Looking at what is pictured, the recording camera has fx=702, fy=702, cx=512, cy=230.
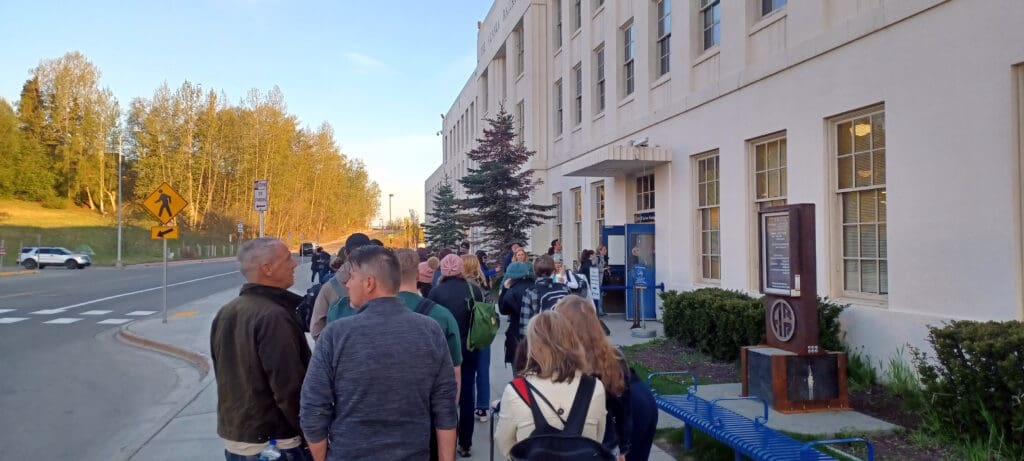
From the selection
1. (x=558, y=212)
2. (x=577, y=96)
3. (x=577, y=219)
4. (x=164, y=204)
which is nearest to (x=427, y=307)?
(x=164, y=204)

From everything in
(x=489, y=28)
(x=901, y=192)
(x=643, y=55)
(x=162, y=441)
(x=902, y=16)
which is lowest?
(x=162, y=441)

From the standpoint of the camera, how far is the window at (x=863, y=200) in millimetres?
8797

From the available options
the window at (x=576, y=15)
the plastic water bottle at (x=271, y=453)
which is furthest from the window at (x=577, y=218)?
the plastic water bottle at (x=271, y=453)

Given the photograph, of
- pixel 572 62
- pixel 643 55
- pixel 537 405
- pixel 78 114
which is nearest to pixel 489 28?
pixel 572 62

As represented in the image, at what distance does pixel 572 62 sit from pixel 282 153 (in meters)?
53.0

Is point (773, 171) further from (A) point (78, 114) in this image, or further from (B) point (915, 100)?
(A) point (78, 114)

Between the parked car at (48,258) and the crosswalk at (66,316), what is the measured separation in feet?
100

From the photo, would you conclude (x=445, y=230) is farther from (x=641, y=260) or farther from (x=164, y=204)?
(x=641, y=260)

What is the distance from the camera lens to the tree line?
66.0 meters

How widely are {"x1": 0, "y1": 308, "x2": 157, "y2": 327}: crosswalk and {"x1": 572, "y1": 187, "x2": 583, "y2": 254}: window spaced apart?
1217 centimetres

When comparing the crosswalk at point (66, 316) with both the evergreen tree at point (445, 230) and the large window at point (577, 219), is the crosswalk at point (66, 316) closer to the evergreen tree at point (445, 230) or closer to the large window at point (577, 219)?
the large window at point (577, 219)

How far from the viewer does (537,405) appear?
9.23 ft

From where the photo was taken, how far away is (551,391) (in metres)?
2.84

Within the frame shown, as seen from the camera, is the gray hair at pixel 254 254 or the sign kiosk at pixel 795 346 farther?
the sign kiosk at pixel 795 346
